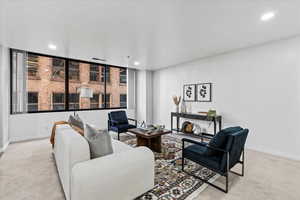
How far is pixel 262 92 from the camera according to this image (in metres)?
3.29

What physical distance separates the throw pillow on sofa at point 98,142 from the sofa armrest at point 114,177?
0.48 ft

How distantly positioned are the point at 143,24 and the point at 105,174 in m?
2.37

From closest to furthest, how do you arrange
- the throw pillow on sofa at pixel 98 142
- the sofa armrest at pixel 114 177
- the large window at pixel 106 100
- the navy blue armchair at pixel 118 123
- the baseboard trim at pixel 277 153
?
the sofa armrest at pixel 114 177, the throw pillow on sofa at pixel 98 142, the baseboard trim at pixel 277 153, the navy blue armchair at pixel 118 123, the large window at pixel 106 100

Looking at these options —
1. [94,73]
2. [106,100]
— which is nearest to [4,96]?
[94,73]

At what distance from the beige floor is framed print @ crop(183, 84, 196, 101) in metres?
2.31

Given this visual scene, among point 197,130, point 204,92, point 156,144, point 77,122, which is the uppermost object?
point 204,92

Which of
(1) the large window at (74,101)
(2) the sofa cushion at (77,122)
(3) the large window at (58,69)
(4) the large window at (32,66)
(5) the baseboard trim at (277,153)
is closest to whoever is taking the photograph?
(2) the sofa cushion at (77,122)

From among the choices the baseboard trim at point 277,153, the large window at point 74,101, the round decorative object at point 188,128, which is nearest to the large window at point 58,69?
the large window at point 74,101

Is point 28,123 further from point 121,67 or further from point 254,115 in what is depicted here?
point 254,115

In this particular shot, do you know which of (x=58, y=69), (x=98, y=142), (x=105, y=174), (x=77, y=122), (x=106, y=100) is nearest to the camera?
(x=105, y=174)

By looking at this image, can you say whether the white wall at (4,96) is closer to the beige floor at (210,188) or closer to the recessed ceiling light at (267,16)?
the beige floor at (210,188)

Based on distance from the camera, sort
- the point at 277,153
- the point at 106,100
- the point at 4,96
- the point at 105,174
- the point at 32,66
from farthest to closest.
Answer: the point at 106,100, the point at 32,66, the point at 4,96, the point at 277,153, the point at 105,174

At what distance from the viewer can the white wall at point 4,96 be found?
3.22 meters

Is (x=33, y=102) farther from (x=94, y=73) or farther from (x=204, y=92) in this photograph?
(x=204, y=92)
